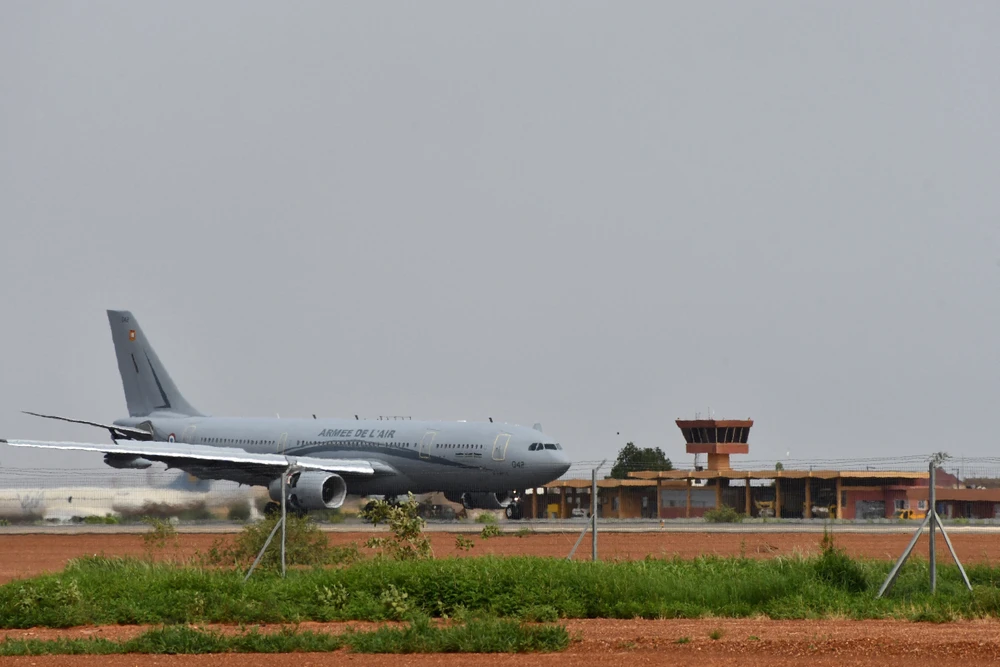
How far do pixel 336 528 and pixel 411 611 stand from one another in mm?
25984

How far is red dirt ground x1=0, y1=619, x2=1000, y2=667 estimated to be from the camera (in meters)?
13.6

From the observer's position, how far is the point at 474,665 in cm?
1355

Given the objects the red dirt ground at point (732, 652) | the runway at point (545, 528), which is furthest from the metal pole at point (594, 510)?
the runway at point (545, 528)

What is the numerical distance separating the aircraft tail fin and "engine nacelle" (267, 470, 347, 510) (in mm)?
14272

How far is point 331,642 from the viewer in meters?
15.1

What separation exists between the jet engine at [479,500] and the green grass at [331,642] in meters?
34.0

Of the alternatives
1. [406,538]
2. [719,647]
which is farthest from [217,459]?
[719,647]

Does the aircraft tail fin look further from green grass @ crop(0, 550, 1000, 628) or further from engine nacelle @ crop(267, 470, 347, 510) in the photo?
green grass @ crop(0, 550, 1000, 628)

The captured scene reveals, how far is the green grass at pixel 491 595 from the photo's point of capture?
17.4 metres

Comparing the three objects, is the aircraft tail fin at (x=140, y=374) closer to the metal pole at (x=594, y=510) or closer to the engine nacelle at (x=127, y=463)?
the engine nacelle at (x=127, y=463)

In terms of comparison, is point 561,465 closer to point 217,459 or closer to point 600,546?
point 217,459

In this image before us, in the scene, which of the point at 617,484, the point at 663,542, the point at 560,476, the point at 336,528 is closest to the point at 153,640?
the point at 663,542

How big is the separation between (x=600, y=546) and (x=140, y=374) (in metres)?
34.5

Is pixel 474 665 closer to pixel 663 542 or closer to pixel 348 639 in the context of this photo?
pixel 348 639
